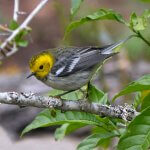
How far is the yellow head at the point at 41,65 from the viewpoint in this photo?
551 cm

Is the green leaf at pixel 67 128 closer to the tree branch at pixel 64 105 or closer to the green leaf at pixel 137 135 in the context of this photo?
the tree branch at pixel 64 105

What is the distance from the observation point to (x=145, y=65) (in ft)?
34.2

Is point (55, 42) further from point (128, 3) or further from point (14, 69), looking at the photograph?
point (128, 3)

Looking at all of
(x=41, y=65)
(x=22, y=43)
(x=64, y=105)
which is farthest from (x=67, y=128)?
(x=22, y=43)

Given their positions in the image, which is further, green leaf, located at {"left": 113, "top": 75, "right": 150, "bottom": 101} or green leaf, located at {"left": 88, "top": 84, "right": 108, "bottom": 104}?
green leaf, located at {"left": 88, "top": 84, "right": 108, "bottom": 104}

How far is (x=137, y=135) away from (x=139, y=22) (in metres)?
0.80

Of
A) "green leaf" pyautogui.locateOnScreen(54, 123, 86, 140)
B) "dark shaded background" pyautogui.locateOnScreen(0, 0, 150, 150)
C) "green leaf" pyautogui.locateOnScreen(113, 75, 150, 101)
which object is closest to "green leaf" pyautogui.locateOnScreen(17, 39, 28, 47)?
"dark shaded background" pyautogui.locateOnScreen(0, 0, 150, 150)

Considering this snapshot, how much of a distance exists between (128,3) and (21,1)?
247 cm

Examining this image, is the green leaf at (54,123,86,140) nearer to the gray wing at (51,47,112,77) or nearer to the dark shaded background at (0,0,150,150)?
the gray wing at (51,47,112,77)

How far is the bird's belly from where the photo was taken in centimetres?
504

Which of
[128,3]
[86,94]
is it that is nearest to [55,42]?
[128,3]

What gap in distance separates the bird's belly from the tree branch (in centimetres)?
118

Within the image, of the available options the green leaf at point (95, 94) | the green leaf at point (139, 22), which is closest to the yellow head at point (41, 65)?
the green leaf at point (95, 94)

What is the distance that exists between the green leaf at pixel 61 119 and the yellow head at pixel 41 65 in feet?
4.70
